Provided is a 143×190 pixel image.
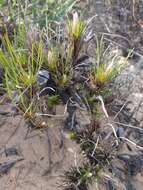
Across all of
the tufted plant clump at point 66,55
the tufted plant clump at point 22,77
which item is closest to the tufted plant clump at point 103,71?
the tufted plant clump at point 66,55

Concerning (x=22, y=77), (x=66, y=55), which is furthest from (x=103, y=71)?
(x=22, y=77)

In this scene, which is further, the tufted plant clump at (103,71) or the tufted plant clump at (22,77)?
the tufted plant clump at (103,71)

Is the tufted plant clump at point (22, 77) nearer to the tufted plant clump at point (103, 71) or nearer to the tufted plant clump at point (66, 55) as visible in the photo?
the tufted plant clump at point (66, 55)

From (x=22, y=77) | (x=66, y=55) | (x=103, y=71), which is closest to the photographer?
(x=22, y=77)

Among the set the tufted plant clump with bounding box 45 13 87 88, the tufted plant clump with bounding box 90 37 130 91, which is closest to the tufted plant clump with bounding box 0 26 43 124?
the tufted plant clump with bounding box 45 13 87 88

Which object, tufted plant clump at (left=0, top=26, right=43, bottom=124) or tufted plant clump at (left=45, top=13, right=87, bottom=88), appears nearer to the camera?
tufted plant clump at (left=0, top=26, right=43, bottom=124)

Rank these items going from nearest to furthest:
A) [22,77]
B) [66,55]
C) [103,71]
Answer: [22,77]
[103,71]
[66,55]

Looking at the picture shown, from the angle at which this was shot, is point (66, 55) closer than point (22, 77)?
No

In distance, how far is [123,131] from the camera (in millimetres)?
1619

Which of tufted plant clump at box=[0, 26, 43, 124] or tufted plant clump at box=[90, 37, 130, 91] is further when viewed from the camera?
tufted plant clump at box=[90, 37, 130, 91]

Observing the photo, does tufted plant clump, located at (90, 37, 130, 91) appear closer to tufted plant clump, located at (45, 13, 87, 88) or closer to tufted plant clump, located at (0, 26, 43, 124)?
tufted plant clump, located at (45, 13, 87, 88)

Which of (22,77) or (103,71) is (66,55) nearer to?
(103,71)

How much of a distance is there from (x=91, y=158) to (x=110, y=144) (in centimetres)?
10

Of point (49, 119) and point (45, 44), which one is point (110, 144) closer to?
point (49, 119)
